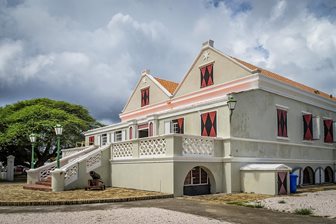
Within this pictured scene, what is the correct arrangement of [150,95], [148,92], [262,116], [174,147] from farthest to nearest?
[148,92] < [150,95] < [262,116] < [174,147]

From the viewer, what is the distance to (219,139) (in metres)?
15.7

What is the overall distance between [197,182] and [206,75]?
8.50m

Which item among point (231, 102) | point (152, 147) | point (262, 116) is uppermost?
point (231, 102)

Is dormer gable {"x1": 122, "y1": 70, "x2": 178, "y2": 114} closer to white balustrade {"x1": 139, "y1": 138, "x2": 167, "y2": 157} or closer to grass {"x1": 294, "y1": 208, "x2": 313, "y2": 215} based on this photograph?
white balustrade {"x1": 139, "y1": 138, "x2": 167, "y2": 157}

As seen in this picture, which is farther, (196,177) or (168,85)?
(168,85)

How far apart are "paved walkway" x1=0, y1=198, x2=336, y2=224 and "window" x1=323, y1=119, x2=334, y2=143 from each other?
48.9 feet

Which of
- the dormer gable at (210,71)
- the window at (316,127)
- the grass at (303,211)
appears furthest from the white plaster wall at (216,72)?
the grass at (303,211)

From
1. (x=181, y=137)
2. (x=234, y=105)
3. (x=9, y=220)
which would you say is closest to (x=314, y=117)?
(x=234, y=105)

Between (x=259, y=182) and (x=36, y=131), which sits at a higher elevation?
(x=36, y=131)

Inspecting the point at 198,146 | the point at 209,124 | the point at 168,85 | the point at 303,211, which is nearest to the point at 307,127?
the point at 209,124

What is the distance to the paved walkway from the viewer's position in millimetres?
8320

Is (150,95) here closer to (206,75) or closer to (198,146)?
(206,75)

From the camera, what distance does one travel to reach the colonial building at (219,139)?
582 inches

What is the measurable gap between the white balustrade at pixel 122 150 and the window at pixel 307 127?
1071 centimetres
